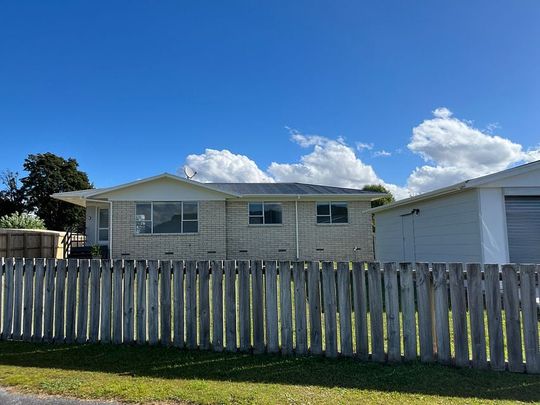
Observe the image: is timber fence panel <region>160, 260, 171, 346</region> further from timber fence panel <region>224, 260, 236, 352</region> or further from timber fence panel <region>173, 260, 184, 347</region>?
timber fence panel <region>224, 260, 236, 352</region>

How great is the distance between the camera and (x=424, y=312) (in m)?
3.94

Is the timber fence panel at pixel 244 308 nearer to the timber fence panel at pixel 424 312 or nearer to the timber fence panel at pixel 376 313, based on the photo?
the timber fence panel at pixel 376 313

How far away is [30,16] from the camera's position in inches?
369

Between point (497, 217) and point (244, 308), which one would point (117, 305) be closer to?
point (244, 308)

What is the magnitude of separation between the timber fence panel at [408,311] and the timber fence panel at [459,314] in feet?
1.39

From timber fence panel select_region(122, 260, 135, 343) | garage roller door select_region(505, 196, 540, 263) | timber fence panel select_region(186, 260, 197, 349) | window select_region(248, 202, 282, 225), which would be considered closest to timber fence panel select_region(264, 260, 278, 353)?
timber fence panel select_region(186, 260, 197, 349)

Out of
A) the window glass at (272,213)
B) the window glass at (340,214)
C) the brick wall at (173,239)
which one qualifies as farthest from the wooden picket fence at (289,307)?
the window glass at (340,214)

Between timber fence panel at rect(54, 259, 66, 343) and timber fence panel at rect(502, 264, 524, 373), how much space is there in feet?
18.1

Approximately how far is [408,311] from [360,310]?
21.6 inches

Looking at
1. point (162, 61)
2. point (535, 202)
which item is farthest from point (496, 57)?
point (162, 61)

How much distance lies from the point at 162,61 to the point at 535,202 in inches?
485

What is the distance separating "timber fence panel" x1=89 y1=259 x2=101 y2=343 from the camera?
181 inches

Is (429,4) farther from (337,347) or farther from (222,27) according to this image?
(337,347)

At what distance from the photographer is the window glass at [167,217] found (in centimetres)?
1612
